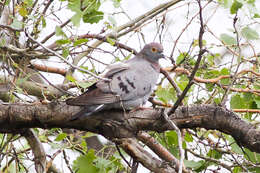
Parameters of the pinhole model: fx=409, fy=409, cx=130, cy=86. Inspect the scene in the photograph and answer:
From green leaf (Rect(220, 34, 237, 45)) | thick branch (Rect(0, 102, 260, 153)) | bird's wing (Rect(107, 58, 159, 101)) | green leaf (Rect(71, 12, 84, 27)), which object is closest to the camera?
green leaf (Rect(71, 12, 84, 27))

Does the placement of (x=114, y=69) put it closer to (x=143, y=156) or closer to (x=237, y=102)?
(x=143, y=156)

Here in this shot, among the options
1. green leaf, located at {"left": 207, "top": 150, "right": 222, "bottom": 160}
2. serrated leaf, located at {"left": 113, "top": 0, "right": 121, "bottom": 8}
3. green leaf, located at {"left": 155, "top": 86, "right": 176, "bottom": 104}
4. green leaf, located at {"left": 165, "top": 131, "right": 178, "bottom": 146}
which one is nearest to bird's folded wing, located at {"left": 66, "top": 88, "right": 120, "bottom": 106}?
green leaf, located at {"left": 155, "top": 86, "right": 176, "bottom": 104}

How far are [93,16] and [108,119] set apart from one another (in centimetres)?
86

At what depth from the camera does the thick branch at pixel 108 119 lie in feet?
10.5

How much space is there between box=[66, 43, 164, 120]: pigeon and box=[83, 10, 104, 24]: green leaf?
0.52 m

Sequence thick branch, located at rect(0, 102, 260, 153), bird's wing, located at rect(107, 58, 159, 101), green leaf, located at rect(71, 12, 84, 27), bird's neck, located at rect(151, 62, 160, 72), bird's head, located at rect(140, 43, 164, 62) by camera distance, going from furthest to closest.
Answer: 1. bird's head, located at rect(140, 43, 164, 62)
2. bird's neck, located at rect(151, 62, 160, 72)
3. bird's wing, located at rect(107, 58, 159, 101)
4. thick branch, located at rect(0, 102, 260, 153)
5. green leaf, located at rect(71, 12, 84, 27)

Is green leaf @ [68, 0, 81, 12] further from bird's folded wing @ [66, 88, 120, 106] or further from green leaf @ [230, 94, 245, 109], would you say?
green leaf @ [230, 94, 245, 109]

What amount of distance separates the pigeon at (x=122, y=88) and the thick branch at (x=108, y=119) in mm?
A: 93

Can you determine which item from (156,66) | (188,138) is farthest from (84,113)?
(156,66)

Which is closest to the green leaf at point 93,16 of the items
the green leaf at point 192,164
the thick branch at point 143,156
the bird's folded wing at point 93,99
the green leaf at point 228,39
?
the bird's folded wing at point 93,99

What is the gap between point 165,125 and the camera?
3256mm

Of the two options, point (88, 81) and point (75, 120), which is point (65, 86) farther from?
point (75, 120)

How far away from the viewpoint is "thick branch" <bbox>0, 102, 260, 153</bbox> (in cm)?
319

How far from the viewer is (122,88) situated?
12.7 ft
